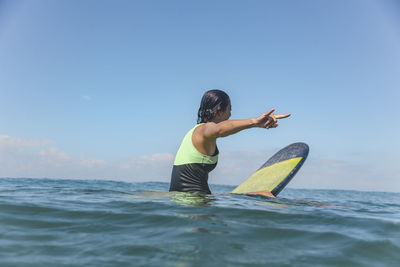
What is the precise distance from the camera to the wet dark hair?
4.40m

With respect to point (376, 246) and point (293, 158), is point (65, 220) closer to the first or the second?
point (376, 246)

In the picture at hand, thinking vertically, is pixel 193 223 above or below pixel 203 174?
below

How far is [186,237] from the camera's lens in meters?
2.45

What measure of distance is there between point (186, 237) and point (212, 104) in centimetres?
238

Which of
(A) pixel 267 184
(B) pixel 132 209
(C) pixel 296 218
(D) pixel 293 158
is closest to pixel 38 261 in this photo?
(B) pixel 132 209

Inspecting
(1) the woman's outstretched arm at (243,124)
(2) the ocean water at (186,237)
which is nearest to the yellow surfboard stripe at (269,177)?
(2) the ocean water at (186,237)

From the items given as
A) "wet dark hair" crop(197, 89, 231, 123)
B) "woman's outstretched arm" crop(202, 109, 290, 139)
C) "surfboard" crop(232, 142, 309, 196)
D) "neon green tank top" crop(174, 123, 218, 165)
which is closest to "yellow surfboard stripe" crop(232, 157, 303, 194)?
"surfboard" crop(232, 142, 309, 196)

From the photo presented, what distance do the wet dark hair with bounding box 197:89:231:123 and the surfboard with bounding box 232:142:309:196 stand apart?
2.42 m

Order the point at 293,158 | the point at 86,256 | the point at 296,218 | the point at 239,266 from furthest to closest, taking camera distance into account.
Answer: the point at 293,158 → the point at 296,218 → the point at 86,256 → the point at 239,266

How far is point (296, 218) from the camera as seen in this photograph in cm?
335

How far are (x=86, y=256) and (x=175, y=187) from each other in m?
2.57

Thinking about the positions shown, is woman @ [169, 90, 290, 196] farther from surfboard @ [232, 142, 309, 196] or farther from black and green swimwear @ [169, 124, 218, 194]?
surfboard @ [232, 142, 309, 196]

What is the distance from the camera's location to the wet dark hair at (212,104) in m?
4.40

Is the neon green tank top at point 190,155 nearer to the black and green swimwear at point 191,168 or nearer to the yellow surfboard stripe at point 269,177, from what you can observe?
the black and green swimwear at point 191,168
